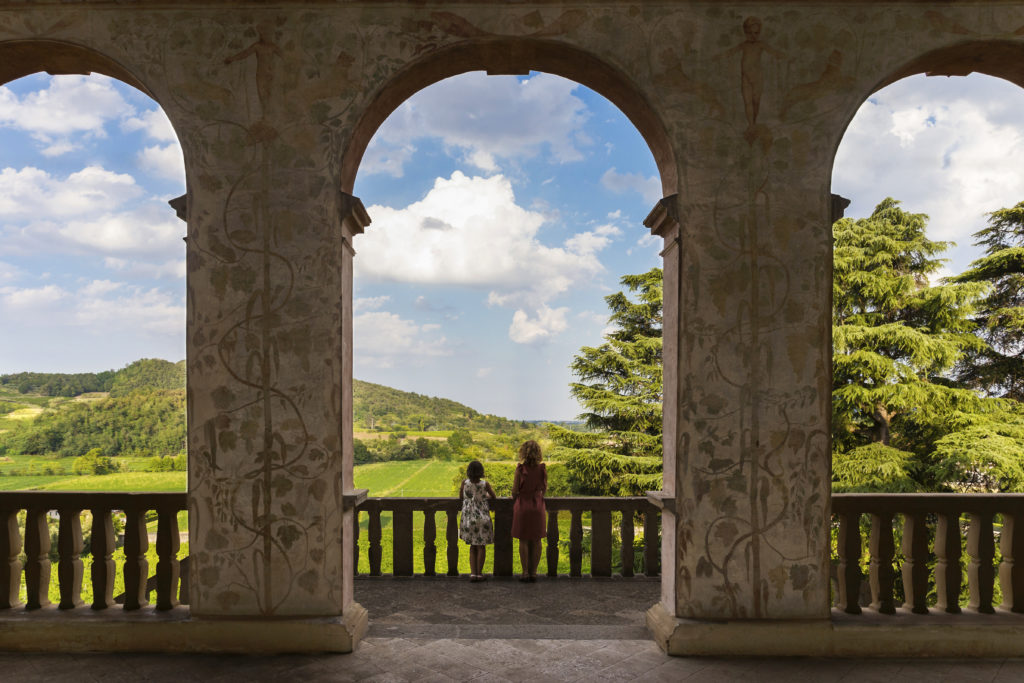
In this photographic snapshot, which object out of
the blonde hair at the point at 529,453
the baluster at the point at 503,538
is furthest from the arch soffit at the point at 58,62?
the baluster at the point at 503,538

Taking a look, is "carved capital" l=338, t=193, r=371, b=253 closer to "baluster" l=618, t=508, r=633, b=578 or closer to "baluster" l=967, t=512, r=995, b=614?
"baluster" l=618, t=508, r=633, b=578

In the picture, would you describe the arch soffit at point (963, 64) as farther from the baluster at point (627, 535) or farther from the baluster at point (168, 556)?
the baluster at point (168, 556)

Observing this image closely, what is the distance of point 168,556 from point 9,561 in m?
0.99

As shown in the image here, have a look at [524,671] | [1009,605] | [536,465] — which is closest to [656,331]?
[536,465]

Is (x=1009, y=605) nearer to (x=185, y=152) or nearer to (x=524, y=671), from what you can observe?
(x=524, y=671)

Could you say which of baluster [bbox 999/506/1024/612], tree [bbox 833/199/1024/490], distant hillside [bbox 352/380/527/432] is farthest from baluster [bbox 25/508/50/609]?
distant hillside [bbox 352/380/527/432]

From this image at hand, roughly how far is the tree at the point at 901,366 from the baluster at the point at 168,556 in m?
13.1

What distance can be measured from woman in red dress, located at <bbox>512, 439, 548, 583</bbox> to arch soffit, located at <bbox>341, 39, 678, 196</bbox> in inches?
104

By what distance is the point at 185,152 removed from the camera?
10.6 ft

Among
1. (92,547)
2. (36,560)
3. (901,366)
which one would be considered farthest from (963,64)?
(901,366)

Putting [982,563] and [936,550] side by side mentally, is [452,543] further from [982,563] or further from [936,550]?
[982,563]

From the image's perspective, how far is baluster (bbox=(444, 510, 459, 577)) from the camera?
5.12m

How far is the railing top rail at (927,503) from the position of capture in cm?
326

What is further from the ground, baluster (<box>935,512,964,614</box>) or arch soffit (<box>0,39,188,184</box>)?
arch soffit (<box>0,39,188,184</box>)
